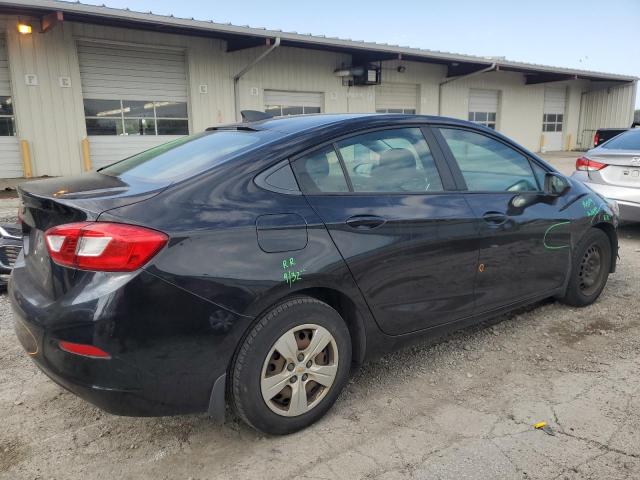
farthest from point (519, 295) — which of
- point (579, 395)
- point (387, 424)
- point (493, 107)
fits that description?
point (493, 107)

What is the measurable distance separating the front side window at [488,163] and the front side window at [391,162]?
25 centimetres

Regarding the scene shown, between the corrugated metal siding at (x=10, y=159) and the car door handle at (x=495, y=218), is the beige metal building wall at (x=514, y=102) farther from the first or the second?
the car door handle at (x=495, y=218)

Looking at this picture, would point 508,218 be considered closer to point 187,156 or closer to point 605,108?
point 187,156

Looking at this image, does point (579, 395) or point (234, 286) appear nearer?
point (234, 286)

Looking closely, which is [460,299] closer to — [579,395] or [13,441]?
[579,395]

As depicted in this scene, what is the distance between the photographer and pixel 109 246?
2070 mm

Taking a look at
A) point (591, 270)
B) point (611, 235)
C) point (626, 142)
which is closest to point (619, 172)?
point (626, 142)

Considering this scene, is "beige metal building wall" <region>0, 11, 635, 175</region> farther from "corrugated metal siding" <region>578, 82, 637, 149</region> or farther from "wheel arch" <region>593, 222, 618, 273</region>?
"wheel arch" <region>593, 222, 618, 273</region>

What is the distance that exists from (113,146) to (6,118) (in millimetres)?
2454

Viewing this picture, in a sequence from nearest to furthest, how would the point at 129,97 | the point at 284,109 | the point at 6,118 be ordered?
1. the point at 6,118
2. the point at 129,97
3. the point at 284,109

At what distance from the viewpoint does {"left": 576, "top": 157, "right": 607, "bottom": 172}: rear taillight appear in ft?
21.1

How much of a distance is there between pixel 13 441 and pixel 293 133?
208 centimetres

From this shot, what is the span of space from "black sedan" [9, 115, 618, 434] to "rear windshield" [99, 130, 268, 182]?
2 cm

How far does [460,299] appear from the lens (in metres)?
3.17
